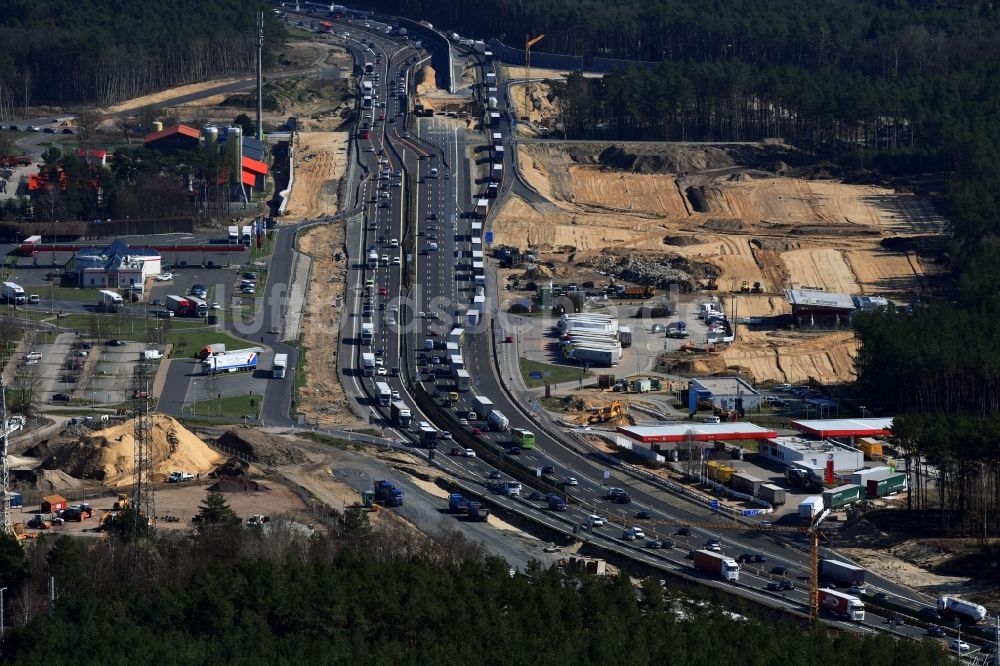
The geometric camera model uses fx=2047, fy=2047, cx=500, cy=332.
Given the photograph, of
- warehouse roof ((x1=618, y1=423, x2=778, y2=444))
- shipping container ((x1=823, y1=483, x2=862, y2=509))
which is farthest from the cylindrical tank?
shipping container ((x1=823, y1=483, x2=862, y2=509))

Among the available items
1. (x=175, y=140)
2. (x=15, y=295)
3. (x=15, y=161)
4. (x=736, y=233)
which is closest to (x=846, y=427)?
(x=736, y=233)

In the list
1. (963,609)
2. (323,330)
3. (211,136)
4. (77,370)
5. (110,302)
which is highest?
(211,136)

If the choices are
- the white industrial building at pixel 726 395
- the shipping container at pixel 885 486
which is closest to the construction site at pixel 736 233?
the white industrial building at pixel 726 395

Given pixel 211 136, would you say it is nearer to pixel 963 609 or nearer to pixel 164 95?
pixel 164 95

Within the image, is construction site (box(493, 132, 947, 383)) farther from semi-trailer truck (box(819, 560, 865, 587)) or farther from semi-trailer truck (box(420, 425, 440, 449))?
semi-trailer truck (box(819, 560, 865, 587))

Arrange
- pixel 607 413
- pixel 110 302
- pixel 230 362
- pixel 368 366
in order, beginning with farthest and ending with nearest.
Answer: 1. pixel 110 302
2. pixel 368 366
3. pixel 230 362
4. pixel 607 413
